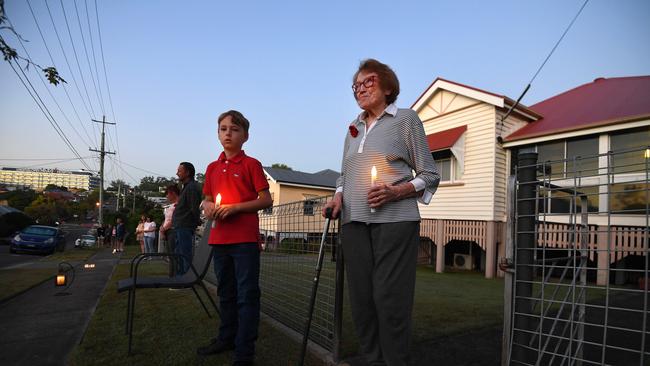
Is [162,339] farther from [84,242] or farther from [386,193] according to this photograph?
[84,242]

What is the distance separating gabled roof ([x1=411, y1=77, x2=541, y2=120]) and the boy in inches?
355

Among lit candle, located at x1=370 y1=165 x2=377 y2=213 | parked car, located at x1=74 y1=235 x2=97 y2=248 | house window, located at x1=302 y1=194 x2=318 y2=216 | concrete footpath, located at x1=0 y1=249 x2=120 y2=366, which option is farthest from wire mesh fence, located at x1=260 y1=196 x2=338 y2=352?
parked car, located at x1=74 y1=235 x2=97 y2=248

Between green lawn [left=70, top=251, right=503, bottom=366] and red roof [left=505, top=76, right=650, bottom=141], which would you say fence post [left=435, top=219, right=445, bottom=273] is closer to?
red roof [left=505, top=76, right=650, bottom=141]

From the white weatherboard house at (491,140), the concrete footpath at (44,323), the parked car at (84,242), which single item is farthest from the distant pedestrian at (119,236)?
the white weatherboard house at (491,140)

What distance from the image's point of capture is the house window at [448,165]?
11472mm

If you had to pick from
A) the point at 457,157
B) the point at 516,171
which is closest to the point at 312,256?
the point at 516,171

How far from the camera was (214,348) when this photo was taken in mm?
2945

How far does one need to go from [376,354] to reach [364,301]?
0.90ft

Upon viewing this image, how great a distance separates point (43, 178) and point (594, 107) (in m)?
137

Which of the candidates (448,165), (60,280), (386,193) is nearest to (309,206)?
(386,193)

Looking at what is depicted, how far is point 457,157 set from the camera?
11055 mm

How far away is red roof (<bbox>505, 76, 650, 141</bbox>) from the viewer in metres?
9.06

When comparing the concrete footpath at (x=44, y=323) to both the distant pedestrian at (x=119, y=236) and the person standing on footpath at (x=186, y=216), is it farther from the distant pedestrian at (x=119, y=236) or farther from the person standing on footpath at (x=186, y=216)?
the distant pedestrian at (x=119, y=236)

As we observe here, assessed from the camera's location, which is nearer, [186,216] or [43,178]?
[186,216]
